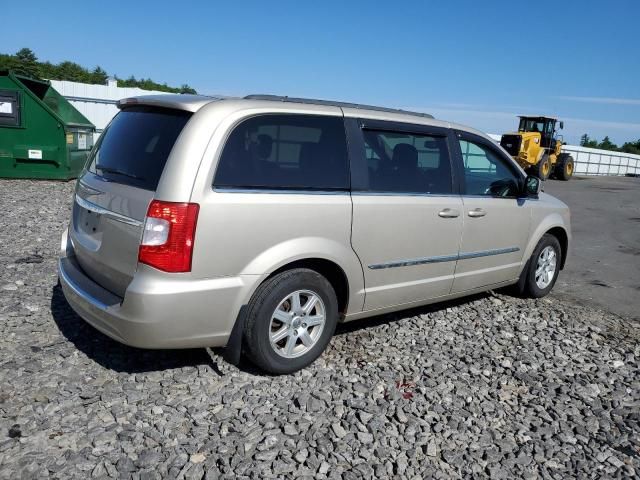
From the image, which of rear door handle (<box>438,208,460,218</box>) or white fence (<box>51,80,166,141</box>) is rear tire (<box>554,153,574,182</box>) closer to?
white fence (<box>51,80,166,141</box>)

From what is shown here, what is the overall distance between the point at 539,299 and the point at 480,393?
2568 millimetres

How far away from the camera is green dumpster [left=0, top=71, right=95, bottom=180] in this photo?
10.8 meters

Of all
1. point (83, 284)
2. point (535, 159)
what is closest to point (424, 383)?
point (83, 284)

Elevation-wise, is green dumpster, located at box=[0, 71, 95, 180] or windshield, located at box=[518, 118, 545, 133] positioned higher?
windshield, located at box=[518, 118, 545, 133]

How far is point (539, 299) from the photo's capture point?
5809 millimetres

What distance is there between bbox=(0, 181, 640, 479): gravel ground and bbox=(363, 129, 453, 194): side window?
4.08 ft

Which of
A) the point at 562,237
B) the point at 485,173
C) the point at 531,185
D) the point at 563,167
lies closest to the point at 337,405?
the point at 485,173

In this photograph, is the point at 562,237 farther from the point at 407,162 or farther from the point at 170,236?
the point at 170,236

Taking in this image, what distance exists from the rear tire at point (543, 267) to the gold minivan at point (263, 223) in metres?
1.25

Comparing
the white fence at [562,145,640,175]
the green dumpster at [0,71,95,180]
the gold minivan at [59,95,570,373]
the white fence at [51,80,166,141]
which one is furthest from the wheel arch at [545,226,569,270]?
the white fence at [562,145,640,175]

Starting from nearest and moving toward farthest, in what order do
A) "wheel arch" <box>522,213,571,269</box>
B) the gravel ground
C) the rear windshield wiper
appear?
the gravel ground, the rear windshield wiper, "wheel arch" <box>522,213,571,269</box>

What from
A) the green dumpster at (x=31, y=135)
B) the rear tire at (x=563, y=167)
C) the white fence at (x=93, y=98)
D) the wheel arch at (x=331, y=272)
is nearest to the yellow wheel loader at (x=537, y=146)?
the rear tire at (x=563, y=167)

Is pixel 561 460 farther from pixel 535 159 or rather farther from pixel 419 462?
pixel 535 159

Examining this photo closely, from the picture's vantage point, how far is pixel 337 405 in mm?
3334
